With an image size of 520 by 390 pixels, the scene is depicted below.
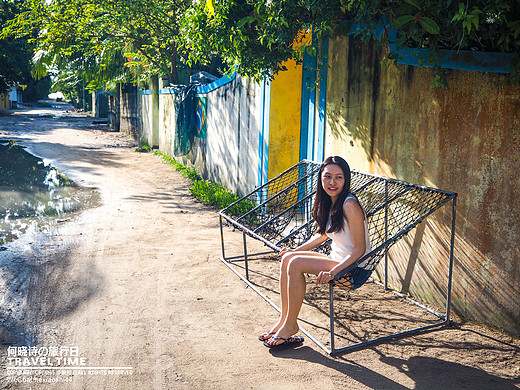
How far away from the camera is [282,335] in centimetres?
382

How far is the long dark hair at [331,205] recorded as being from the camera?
387 centimetres

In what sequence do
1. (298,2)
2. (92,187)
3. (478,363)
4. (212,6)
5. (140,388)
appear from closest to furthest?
(140,388) → (478,363) → (298,2) → (212,6) → (92,187)

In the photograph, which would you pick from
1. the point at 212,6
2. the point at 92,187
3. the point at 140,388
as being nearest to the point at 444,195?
the point at 140,388

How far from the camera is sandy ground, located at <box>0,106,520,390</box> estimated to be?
3432mm

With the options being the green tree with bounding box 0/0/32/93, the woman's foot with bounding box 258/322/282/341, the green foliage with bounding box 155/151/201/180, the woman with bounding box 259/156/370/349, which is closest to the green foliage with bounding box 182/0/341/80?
the woman with bounding box 259/156/370/349

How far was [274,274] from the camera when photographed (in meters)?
5.52

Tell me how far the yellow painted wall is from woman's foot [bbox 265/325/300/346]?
4063 millimetres

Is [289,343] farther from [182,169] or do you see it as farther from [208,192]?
[182,169]

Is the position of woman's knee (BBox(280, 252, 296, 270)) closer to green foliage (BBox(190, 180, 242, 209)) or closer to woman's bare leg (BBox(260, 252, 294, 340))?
woman's bare leg (BBox(260, 252, 294, 340))

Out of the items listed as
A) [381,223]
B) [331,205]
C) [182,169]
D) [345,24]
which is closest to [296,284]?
[331,205]

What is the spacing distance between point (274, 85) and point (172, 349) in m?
4.61

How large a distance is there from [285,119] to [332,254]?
3.95 metres

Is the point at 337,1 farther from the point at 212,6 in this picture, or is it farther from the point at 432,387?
the point at 432,387

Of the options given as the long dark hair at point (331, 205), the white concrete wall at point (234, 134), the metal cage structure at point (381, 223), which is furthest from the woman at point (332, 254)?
the white concrete wall at point (234, 134)
